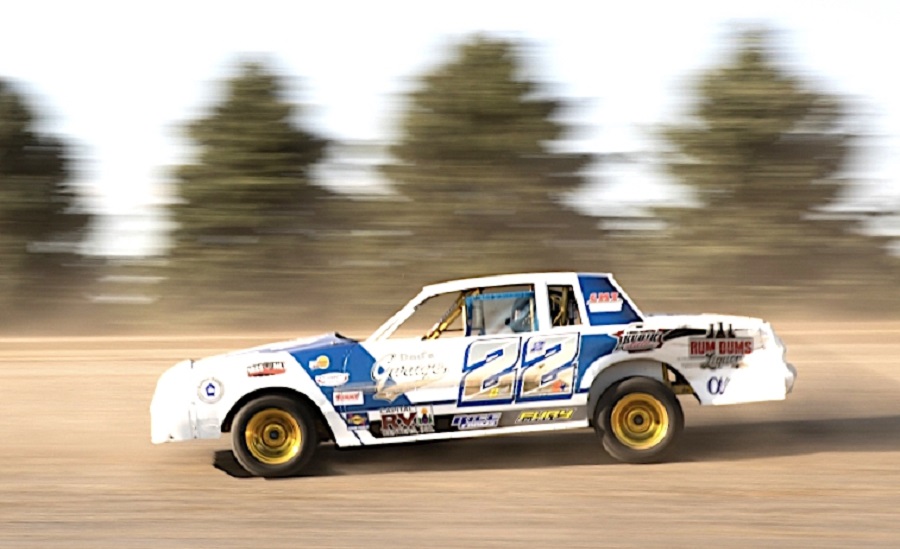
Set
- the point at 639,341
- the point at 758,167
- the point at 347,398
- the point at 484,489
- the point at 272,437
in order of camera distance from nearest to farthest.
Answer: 1. the point at 484,489
2. the point at 347,398
3. the point at 272,437
4. the point at 639,341
5. the point at 758,167

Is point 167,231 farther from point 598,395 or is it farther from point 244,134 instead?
point 598,395

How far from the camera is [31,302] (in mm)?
30297

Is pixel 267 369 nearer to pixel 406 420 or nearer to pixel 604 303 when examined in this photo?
pixel 406 420

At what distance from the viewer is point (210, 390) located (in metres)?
9.72

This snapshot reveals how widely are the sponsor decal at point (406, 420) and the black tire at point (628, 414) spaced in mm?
1350

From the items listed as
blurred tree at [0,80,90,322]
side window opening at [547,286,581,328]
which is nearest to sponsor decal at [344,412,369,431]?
side window opening at [547,286,581,328]

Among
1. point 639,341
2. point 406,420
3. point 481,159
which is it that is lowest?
point 406,420

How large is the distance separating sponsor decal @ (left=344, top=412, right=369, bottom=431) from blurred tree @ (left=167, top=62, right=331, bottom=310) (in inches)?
769

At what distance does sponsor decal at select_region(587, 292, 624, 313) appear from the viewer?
10000 millimetres

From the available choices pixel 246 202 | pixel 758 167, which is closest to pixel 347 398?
pixel 246 202

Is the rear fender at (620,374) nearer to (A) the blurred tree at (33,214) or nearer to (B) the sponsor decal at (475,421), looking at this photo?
(B) the sponsor decal at (475,421)

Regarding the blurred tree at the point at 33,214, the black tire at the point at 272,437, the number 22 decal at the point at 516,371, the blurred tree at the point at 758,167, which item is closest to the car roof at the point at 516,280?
the number 22 decal at the point at 516,371

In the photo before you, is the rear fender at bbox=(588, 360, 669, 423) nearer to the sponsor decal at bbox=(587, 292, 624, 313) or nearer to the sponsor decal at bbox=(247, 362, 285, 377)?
the sponsor decal at bbox=(587, 292, 624, 313)

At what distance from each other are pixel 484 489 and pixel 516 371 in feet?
3.56
